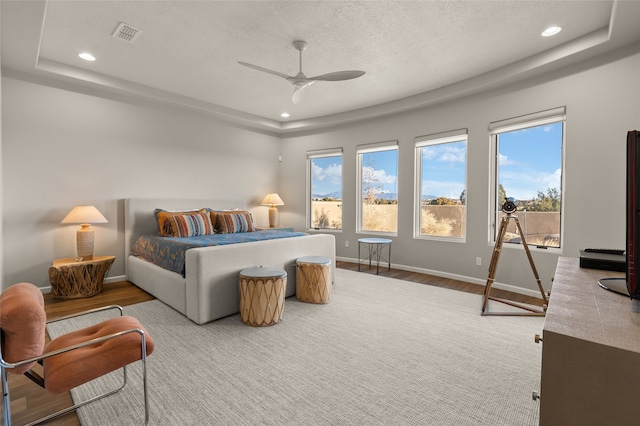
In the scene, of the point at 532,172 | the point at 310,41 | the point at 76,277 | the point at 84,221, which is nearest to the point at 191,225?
the point at 84,221

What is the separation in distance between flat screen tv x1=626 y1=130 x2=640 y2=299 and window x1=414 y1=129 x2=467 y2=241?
3529 mm

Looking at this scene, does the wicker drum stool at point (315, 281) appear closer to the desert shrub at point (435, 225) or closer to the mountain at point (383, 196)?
the desert shrub at point (435, 225)

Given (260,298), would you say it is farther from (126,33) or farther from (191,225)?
(126,33)

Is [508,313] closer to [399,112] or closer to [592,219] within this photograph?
[592,219]

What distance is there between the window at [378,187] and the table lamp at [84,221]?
4.22 meters

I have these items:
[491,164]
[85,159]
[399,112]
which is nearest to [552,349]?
[491,164]

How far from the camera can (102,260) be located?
388 centimetres

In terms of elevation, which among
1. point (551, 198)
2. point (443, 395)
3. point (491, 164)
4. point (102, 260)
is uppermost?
point (491, 164)

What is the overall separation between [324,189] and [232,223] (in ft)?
7.68

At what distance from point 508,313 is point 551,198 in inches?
65.1

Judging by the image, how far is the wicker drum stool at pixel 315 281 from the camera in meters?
3.46

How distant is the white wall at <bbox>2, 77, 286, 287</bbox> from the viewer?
3.74 meters

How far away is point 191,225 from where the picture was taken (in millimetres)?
4348

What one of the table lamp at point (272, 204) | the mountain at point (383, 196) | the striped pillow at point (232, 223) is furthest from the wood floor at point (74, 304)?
the table lamp at point (272, 204)
